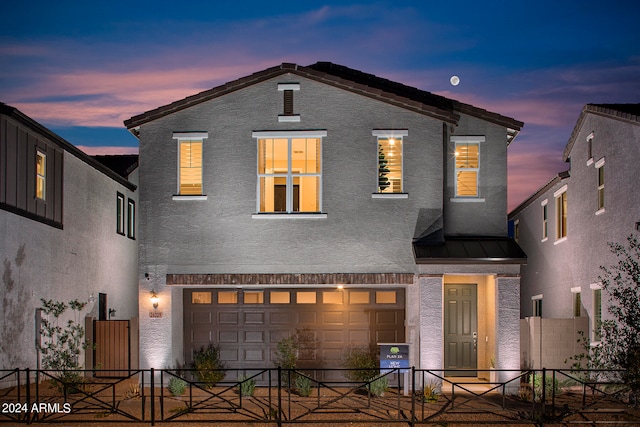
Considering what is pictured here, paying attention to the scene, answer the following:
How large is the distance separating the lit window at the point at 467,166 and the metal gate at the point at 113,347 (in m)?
10.1

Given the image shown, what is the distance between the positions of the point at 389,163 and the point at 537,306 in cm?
1104

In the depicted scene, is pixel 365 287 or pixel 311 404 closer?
pixel 311 404

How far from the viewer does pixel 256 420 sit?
15352 mm

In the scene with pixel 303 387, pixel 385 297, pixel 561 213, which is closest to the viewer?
pixel 303 387

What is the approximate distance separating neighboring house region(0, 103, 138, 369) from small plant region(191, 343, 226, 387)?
168 inches

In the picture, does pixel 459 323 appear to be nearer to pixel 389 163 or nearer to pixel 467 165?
pixel 467 165

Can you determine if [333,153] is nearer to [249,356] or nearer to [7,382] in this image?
[249,356]

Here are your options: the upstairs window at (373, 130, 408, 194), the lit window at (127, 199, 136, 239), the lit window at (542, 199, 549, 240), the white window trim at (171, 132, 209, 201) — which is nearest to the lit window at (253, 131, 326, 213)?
the white window trim at (171, 132, 209, 201)

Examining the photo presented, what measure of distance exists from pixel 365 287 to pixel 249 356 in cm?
343

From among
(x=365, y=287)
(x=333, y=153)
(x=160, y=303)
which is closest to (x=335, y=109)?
(x=333, y=153)

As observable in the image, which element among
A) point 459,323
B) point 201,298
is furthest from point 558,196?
point 201,298

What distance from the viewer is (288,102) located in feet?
66.5

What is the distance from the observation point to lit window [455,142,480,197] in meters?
21.0

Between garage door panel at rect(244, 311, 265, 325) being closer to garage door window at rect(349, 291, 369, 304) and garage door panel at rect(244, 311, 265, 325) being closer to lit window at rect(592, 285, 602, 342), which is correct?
garage door window at rect(349, 291, 369, 304)
